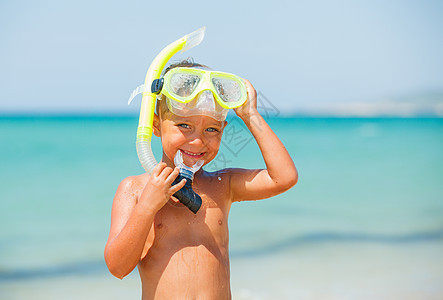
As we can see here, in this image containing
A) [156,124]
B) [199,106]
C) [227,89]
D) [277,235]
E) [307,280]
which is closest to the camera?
[199,106]

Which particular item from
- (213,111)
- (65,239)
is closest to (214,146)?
(213,111)

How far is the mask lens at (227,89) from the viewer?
7.80 feet

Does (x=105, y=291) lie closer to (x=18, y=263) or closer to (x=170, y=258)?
(x=18, y=263)

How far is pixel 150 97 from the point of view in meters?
2.35

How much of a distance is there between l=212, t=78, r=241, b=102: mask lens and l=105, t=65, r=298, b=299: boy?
2.6 inches

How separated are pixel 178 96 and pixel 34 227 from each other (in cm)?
510

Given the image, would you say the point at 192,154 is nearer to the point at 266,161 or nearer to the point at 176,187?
the point at 176,187

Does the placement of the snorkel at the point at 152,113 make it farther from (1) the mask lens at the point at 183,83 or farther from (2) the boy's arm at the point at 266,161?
(2) the boy's arm at the point at 266,161

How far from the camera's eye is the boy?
2357 millimetres

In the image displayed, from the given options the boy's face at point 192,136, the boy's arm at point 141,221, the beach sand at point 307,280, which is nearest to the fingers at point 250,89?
the boy's face at point 192,136

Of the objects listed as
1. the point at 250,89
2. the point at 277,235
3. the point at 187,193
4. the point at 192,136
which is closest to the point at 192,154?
the point at 192,136

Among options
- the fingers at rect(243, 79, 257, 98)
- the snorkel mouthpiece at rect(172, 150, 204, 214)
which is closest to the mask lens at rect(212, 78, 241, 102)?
the fingers at rect(243, 79, 257, 98)

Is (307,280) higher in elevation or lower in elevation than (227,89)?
lower

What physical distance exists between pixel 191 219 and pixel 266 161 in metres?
0.43
